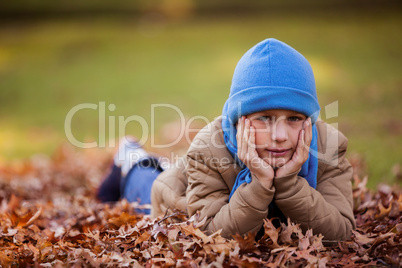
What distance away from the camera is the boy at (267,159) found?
260 centimetres

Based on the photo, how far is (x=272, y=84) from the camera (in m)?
2.61

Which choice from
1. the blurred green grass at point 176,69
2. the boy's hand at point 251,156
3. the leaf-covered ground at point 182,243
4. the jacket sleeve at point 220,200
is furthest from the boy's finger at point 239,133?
the blurred green grass at point 176,69

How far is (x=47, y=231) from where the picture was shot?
3.38 meters

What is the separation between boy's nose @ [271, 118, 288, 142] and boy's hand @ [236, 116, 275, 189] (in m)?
0.13

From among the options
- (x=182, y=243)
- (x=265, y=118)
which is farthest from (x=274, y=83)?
(x=182, y=243)

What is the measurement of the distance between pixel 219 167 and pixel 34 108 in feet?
32.5

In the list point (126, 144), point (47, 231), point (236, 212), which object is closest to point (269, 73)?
point (236, 212)

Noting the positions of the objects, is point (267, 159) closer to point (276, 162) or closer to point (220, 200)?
point (276, 162)

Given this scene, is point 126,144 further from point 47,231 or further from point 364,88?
point 364,88

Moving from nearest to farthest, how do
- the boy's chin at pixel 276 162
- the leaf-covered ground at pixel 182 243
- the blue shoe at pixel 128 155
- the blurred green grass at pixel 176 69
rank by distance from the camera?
the leaf-covered ground at pixel 182 243
the boy's chin at pixel 276 162
the blue shoe at pixel 128 155
the blurred green grass at pixel 176 69

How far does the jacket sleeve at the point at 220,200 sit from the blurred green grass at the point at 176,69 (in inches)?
98.7

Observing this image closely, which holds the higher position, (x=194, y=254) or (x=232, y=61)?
(x=232, y=61)

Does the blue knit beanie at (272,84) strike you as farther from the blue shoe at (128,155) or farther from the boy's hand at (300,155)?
the blue shoe at (128,155)

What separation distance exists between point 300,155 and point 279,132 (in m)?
0.20
